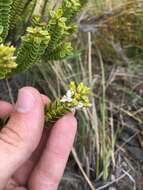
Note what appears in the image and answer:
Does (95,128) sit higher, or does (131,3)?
(131,3)

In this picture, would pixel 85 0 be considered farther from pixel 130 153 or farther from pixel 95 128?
pixel 130 153

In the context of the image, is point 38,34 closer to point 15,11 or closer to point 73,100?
point 73,100

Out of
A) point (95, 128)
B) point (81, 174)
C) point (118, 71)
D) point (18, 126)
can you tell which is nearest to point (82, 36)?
point (118, 71)

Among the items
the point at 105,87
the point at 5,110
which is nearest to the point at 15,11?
the point at 5,110

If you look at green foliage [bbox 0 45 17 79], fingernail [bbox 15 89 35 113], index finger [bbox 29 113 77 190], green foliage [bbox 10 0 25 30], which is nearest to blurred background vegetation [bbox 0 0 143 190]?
green foliage [bbox 10 0 25 30]

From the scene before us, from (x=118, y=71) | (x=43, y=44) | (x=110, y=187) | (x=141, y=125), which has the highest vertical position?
(x=43, y=44)

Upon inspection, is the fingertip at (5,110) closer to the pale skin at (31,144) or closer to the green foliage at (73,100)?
the pale skin at (31,144)

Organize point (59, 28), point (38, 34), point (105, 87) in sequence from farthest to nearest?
point (105, 87)
point (59, 28)
point (38, 34)
